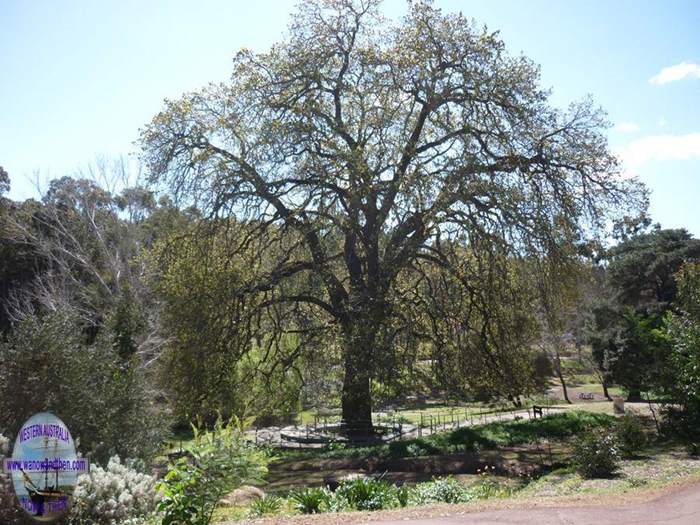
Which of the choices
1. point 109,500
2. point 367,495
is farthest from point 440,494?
point 109,500

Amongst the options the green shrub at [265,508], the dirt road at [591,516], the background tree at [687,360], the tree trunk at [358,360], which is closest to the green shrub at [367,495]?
the green shrub at [265,508]

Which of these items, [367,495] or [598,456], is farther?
[598,456]

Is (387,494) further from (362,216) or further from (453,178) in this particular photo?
(362,216)

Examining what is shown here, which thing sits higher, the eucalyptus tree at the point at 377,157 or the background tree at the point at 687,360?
the eucalyptus tree at the point at 377,157

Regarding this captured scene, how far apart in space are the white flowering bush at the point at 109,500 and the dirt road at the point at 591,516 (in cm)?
372

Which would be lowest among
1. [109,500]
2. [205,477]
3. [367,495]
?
[367,495]

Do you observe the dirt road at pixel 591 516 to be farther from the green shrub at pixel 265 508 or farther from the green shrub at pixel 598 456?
the green shrub at pixel 598 456

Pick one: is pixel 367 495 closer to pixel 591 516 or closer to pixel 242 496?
pixel 242 496

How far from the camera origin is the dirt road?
7.95 m

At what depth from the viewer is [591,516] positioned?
8.24 m

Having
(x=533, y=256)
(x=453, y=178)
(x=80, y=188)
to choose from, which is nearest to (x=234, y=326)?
(x=453, y=178)

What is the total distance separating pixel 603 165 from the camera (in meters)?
19.2

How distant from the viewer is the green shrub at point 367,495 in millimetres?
9781

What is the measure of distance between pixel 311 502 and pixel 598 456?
6.49m
